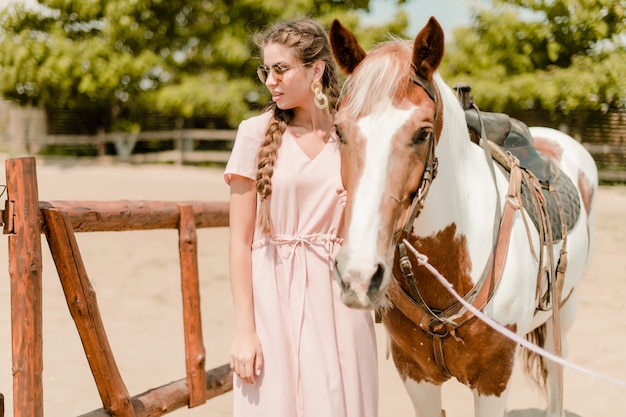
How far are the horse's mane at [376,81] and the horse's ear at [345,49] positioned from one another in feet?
0.26

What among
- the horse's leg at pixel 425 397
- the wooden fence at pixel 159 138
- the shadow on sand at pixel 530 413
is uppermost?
the wooden fence at pixel 159 138

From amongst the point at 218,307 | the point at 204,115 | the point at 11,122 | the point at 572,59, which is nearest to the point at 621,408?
the point at 218,307

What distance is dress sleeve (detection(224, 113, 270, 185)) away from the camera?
179 cm

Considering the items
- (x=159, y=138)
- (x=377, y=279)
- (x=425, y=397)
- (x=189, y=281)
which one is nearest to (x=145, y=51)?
(x=159, y=138)

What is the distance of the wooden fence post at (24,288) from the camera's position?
7.57 ft

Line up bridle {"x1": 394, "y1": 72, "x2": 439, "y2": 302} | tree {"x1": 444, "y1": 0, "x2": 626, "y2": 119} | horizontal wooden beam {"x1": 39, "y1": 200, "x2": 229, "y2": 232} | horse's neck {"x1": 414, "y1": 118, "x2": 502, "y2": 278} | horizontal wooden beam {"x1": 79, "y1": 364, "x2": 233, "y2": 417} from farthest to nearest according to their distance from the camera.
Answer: tree {"x1": 444, "y1": 0, "x2": 626, "y2": 119}, horizontal wooden beam {"x1": 79, "y1": 364, "x2": 233, "y2": 417}, horizontal wooden beam {"x1": 39, "y1": 200, "x2": 229, "y2": 232}, horse's neck {"x1": 414, "y1": 118, "x2": 502, "y2": 278}, bridle {"x1": 394, "y1": 72, "x2": 439, "y2": 302}

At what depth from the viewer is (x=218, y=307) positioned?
20.0 ft

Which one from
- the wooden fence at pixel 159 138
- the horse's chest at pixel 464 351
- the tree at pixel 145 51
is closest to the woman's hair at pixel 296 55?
the horse's chest at pixel 464 351

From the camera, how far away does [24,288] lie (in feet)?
7.69

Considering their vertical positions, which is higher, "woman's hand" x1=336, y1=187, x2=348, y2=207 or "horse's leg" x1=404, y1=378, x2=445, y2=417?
"woman's hand" x1=336, y1=187, x2=348, y2=207

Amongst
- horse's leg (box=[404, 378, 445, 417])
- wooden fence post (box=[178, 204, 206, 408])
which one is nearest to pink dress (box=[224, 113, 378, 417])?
horse's leg (box=[404, 378, 445, 417])

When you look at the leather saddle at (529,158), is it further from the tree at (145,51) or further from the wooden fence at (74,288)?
the tree at (145,51)

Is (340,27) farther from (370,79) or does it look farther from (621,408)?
(621,408)

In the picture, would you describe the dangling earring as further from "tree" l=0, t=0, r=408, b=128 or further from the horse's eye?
"tree" l=0, t=0, r=408, b=128
